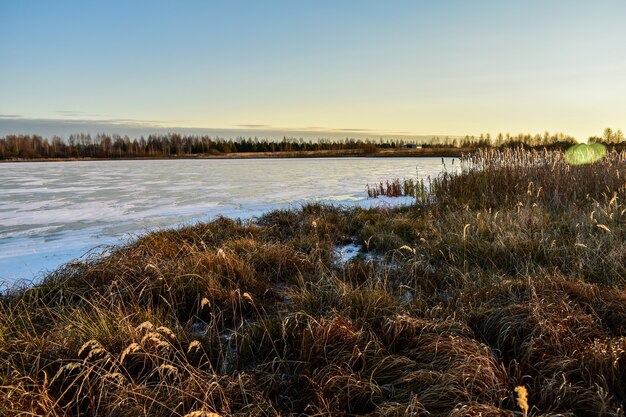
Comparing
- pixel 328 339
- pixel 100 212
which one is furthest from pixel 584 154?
pixel 100 212

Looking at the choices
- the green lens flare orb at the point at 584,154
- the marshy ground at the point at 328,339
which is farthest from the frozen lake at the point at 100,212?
the green lens flare orb at the point at 584,154

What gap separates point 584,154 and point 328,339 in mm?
12491

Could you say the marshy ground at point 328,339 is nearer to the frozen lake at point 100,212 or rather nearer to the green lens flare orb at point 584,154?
the frozen lake at point 100,212

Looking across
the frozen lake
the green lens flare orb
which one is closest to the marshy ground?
the frozen lake

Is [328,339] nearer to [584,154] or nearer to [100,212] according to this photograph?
[100,212]

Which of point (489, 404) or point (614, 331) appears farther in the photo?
point (614, 331)

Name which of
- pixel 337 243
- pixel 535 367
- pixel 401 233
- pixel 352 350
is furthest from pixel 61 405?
pixel 401 233

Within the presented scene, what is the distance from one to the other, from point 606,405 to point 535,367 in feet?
1.57

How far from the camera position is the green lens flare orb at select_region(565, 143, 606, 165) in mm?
10727

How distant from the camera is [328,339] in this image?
8.89 feet

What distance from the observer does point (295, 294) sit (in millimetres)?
3631

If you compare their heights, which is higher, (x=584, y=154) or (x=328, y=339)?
(x=584, y=154)

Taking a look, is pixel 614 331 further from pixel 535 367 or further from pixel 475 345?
pixel 475 345

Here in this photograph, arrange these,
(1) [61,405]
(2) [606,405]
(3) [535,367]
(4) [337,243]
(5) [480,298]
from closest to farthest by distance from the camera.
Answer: (2) [606,405]
(1) [61,405]
(3) [535,367]
(5) [480,298]
(4) [337,243]
